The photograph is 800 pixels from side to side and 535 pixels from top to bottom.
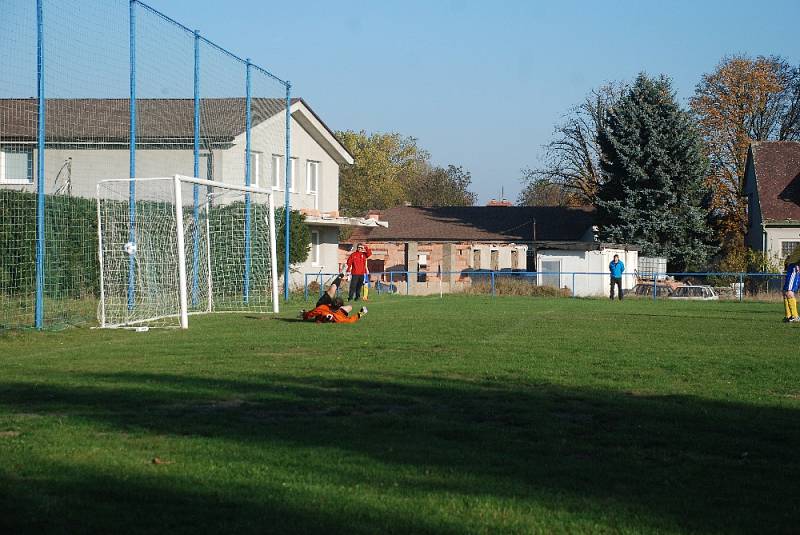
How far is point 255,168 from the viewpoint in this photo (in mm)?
33000

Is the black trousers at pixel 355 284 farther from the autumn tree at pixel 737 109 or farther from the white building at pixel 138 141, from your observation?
the autumn tree at pixel 737 109

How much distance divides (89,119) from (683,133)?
36.4 metres

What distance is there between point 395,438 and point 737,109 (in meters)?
62.4

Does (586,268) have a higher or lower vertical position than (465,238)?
lower

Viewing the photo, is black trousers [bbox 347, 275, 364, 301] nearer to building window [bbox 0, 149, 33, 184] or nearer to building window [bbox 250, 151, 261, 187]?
building window [bbox 250, 151, 261, 187]

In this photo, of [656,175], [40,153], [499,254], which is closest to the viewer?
[40,153]

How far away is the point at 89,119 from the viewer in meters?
24.1

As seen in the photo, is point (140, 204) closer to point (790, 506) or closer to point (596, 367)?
point (596, 367)

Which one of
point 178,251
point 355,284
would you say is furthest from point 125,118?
point 355,284

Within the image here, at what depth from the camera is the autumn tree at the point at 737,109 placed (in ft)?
214

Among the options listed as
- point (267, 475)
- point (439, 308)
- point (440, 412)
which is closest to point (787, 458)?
point (440, 412)

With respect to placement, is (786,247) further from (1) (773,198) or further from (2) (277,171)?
(2) (277,171)

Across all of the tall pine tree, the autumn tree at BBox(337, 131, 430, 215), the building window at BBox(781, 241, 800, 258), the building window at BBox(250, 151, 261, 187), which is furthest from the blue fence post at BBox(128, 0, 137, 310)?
the autumn tree at BBox(337, 131, 430, 215)

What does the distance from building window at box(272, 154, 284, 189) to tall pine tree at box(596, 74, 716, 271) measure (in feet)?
67.6
